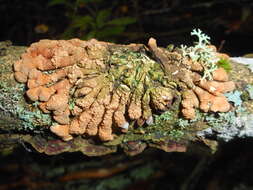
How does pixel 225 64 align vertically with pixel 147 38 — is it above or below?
below

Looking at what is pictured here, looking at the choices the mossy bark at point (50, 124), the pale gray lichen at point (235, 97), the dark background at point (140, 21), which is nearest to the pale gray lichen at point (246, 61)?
the mossy bark at point (50, 124)

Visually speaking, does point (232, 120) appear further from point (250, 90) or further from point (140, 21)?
point (140, 21)

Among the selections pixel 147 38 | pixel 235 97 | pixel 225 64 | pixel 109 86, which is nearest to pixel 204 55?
pixel 225 64

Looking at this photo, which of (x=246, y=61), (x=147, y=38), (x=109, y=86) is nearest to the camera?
(x=109, y=86)

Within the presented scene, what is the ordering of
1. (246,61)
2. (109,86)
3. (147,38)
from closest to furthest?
1. (109,86)
2. (246,61)
3. (147,38)

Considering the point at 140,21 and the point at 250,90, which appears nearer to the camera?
the point at 250,90

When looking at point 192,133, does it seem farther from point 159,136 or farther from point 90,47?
point 90,47

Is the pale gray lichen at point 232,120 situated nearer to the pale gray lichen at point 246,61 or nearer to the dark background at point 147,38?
the pale gray lichen at point 246,61
